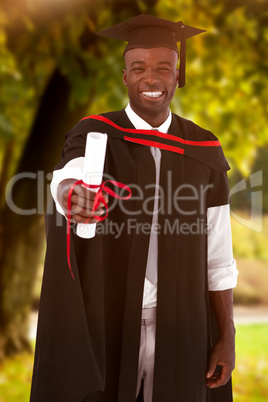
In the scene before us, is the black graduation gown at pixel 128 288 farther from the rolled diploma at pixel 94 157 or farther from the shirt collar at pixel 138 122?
the rolled diploma at pixel 94 157

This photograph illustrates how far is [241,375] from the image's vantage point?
5961mm

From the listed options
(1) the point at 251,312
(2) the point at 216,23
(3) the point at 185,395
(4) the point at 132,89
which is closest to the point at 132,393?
(3) the point at 185,395

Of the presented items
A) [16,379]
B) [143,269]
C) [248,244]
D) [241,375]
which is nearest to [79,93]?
[143,269]

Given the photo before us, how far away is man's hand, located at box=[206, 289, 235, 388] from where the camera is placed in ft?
7.76

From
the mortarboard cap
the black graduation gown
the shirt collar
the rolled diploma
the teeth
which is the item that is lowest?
the black graduation gown

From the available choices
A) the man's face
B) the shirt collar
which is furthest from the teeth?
the shirt collar

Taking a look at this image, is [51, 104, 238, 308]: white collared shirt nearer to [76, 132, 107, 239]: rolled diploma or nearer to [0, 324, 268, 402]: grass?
[76, 132, 107, 239]: rolled diploma

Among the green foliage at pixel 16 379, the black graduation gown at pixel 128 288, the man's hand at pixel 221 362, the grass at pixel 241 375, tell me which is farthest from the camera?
the grass at pixel 241 375

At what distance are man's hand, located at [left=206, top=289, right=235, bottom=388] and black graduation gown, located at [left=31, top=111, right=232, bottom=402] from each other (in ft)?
0.14

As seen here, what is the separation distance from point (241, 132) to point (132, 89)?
383 cm

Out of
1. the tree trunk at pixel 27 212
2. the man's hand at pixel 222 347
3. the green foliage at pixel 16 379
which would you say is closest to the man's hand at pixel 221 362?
the man's hand at pixel 222 347

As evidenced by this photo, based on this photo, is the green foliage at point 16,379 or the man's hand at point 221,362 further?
the green foliage at point 16,379

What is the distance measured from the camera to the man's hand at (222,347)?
7.76 ft

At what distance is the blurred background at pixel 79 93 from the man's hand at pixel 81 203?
2.12 meters
